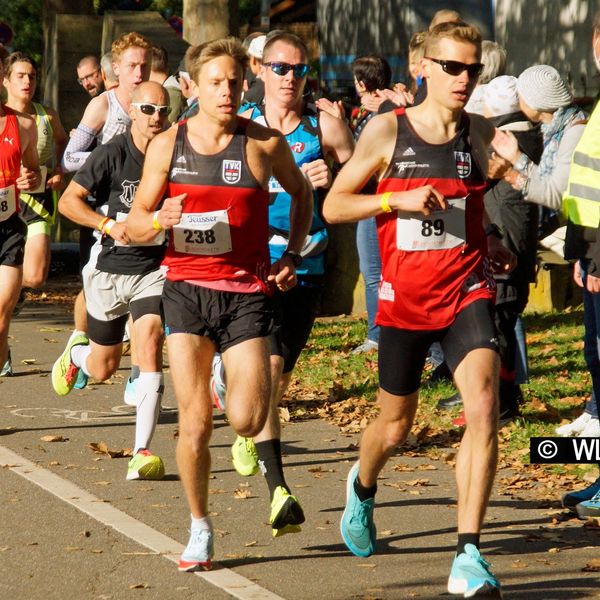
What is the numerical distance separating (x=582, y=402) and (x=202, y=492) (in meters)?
4.40

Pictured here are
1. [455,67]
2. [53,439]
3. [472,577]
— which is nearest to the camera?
[472,577]

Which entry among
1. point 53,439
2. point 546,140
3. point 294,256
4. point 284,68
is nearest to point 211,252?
point 294,256

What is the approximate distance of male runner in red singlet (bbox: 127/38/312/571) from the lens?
6270mm

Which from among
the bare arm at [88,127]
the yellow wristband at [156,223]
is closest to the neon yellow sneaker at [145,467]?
the yellow wristband at [156,223]

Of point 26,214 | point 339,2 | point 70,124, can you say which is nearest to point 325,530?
point 26,214

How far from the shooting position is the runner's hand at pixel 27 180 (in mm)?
9500

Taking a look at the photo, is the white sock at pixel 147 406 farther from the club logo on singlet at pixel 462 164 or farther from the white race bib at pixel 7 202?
the club logo on singlet at pixel 462 164

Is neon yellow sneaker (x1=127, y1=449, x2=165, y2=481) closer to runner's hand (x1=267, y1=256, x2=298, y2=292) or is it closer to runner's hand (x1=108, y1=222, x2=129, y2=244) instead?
runner's hand (x1=108, y1=222, x2=129, y2=244)

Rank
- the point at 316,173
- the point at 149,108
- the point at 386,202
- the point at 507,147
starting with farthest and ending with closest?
the point at 149,108, the point at 316,173, the point at 507,147, the point at 386,202

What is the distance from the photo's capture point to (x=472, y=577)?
5.63 metres

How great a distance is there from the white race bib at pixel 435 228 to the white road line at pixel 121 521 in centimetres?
153

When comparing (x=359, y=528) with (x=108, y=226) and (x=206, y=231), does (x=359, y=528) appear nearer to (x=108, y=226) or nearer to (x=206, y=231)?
(x=206, y=231)

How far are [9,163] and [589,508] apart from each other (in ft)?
14.5

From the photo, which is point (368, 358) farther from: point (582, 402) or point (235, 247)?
point (235, 247)
